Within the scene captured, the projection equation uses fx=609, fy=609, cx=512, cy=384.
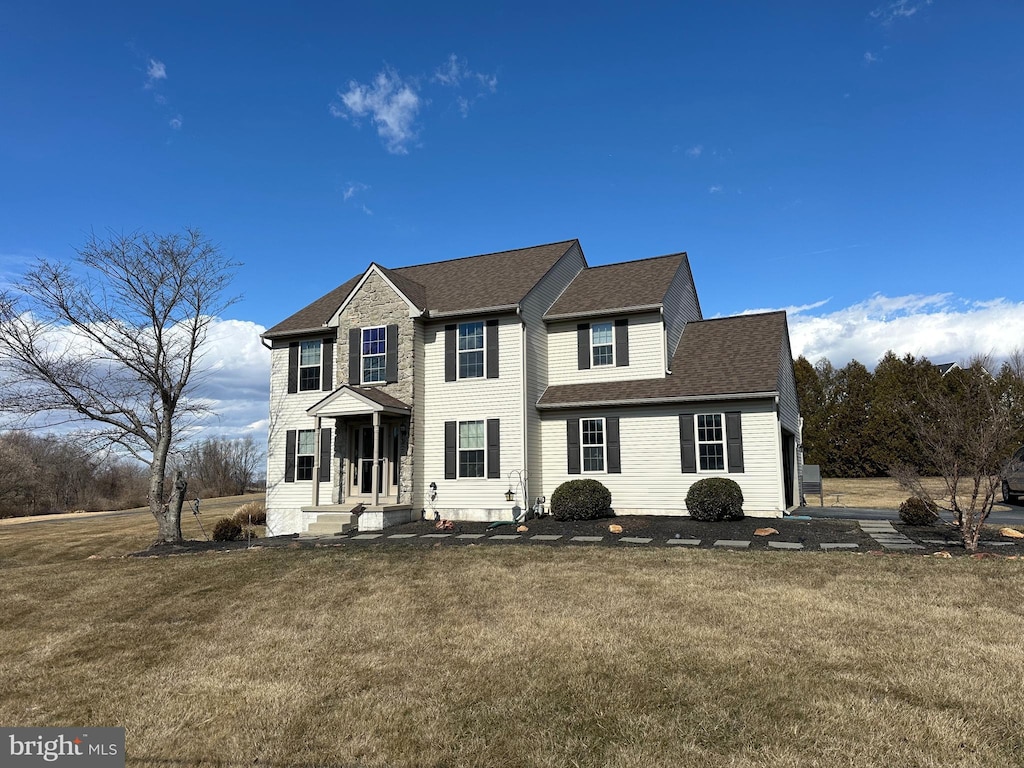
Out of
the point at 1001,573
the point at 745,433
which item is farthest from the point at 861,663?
the point at 745,433

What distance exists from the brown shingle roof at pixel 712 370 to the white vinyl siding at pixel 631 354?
0.90 ft

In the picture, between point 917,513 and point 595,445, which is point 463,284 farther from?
point 917,513

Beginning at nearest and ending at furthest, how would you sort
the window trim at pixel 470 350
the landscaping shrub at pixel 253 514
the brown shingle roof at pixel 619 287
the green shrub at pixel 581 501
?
1. the green shrub at pixel 581 501
2. the window trim at pixel 470 350
3. the brown shingle roof at pixel 619 287
4. the landscaping shrub at pixel 253 514

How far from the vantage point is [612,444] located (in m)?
18.2

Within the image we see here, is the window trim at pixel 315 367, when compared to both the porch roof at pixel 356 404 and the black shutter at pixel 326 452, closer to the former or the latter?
the black shutter at pixel 326 452

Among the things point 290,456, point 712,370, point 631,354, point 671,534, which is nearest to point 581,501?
point 671,534

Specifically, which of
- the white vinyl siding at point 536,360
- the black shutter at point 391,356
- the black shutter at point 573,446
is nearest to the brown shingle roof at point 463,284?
the white vinyl siding at point 536,360

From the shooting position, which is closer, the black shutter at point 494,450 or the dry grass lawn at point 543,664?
the dry grass lawn at point 543,664

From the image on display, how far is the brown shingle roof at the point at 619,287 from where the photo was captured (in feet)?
62.2

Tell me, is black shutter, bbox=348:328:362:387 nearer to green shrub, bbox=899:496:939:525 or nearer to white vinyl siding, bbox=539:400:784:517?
white vinyl siding, bbox=539:400:784:517

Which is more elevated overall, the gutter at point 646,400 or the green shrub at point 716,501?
the gutter at point 646,400

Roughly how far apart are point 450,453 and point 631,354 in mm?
6368

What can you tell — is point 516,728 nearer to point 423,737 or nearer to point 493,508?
point 423,737

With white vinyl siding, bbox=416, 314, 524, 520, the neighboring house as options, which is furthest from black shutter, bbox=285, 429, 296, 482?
white vinyl siding, bbox=416, 314, 524, 520
